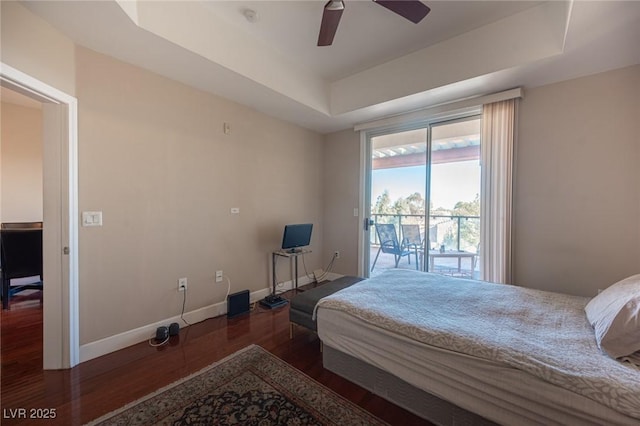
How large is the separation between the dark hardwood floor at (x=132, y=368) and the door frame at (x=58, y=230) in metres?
0.22

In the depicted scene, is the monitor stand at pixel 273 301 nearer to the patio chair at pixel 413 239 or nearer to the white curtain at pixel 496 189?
the patio chair at pixel 413 239

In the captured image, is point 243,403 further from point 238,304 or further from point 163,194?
point 163,194

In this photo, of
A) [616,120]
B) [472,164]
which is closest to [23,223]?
[472,164]

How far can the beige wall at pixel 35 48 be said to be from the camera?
1587 mm

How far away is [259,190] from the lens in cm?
348

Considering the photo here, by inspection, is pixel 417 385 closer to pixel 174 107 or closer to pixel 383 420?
pixel 383 420

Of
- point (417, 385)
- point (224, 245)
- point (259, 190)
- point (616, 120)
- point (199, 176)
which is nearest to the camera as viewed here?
point (417, 385)

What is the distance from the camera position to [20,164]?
12.2ft

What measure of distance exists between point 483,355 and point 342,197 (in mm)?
3186

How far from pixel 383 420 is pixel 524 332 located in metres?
1.00

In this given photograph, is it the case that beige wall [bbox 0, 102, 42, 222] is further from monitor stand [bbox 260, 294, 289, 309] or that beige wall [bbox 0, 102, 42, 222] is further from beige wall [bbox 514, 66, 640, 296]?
beige wall [bbox 514, 66, 640, 296]

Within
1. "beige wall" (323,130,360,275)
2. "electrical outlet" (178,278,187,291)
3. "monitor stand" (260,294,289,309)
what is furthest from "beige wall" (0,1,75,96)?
"beige wall" (323,130,360,275)

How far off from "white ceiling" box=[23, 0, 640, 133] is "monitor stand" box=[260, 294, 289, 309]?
2.54 meters

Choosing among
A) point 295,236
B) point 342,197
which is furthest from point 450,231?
point 295,236
